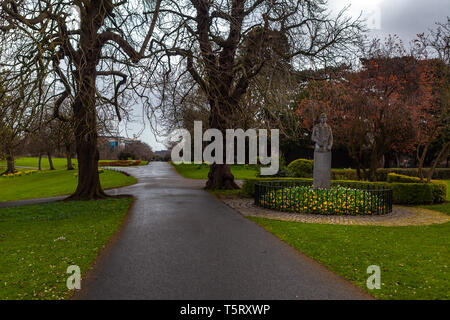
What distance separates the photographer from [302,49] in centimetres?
1531

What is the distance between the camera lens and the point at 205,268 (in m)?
5.44

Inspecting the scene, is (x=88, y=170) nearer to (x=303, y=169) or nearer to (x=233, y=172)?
(x=303, y=169)

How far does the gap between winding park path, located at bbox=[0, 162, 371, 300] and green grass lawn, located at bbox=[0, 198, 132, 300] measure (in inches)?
14.7

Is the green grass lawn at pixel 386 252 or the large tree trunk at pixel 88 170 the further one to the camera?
the large tree trunk at pixel 88 170

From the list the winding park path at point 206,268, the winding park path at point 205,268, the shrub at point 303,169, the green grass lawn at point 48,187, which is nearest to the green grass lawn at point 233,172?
the shrub at point 303,169

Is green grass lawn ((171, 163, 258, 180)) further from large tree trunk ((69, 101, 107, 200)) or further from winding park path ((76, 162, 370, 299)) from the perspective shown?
winding park path ((76, 162, 370, 299))

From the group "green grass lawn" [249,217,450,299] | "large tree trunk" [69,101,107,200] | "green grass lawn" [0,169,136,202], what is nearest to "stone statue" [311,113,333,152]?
Result: "green grass lawn" [249,217,450,299]

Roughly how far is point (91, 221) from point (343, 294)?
7529mm

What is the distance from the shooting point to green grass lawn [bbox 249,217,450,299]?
15.5ft

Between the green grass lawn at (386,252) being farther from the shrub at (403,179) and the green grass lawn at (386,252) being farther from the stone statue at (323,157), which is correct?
the shrub at (403,179)

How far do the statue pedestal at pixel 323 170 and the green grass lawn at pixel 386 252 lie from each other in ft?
13.3

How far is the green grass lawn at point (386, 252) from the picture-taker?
15.5 ft

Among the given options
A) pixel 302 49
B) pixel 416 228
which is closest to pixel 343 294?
pixel 416 228

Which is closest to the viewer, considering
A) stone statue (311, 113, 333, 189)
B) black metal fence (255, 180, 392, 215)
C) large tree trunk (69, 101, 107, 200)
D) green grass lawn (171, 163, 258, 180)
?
black metal fence (255, 180, 392, 215)
